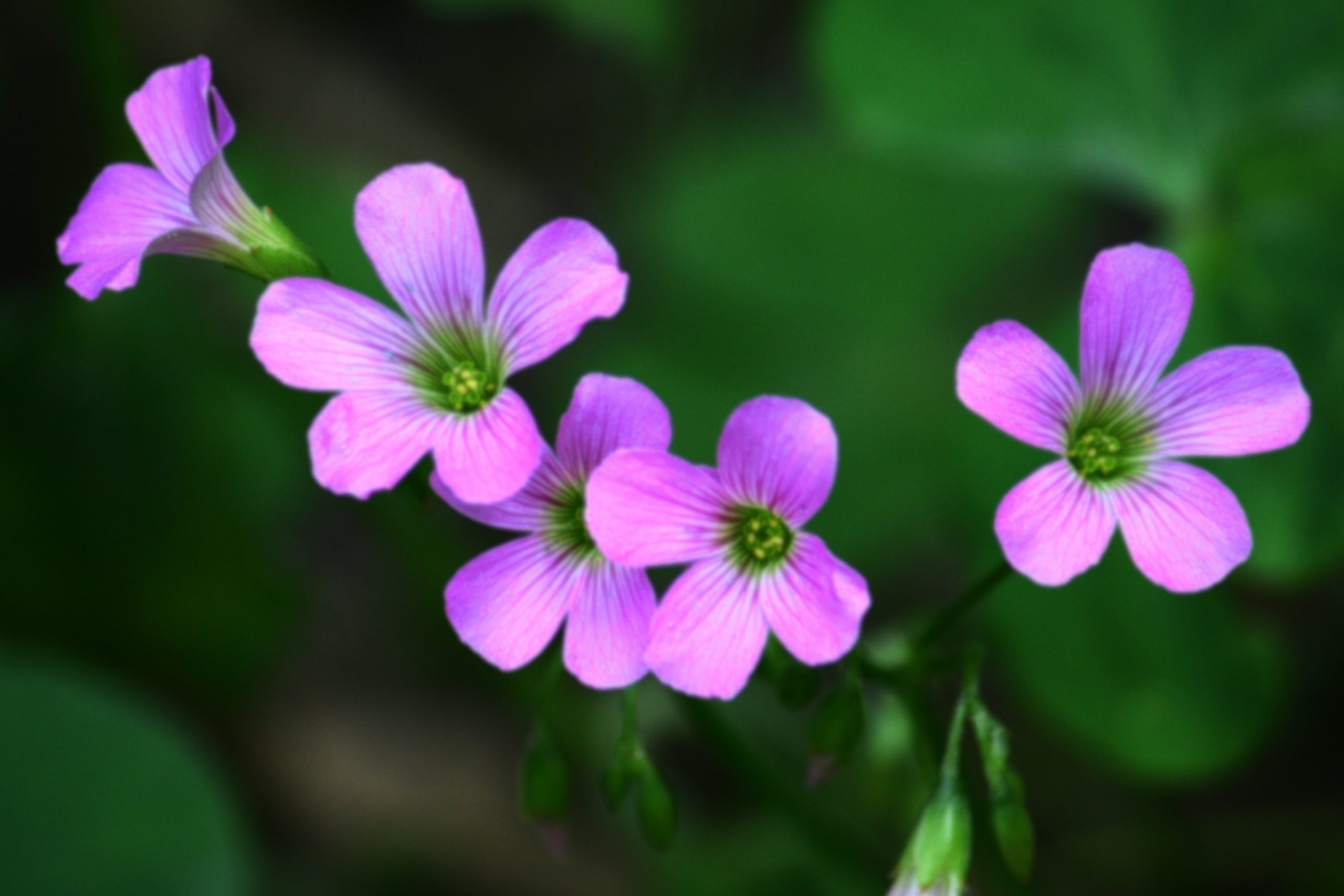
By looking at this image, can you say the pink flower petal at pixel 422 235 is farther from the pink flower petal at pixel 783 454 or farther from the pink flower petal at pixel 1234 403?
the pink flower petal at pixel 1234 403

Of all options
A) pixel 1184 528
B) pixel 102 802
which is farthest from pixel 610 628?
pixel 102 802

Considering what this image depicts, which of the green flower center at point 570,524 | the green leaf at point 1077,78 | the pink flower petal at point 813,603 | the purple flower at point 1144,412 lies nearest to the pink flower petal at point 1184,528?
the purple flower at point 1144,412

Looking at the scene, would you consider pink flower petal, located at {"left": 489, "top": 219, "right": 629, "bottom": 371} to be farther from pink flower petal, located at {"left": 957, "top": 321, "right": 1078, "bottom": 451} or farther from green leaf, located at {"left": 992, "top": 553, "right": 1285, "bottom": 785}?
green leaf, located at {"left": 992, "top": 553, "right": 1285, "bottom": 785}

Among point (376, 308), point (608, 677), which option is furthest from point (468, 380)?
point (608, 677)

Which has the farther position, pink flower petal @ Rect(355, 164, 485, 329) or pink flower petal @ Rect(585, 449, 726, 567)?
pink flower petal @ Rect(355, 164, 485, 329)

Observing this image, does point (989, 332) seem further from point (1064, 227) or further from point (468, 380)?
point (1064, 227)

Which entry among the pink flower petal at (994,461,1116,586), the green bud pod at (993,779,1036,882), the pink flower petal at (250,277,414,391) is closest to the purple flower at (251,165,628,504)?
the pink flower petal at (250,277,414,391)
